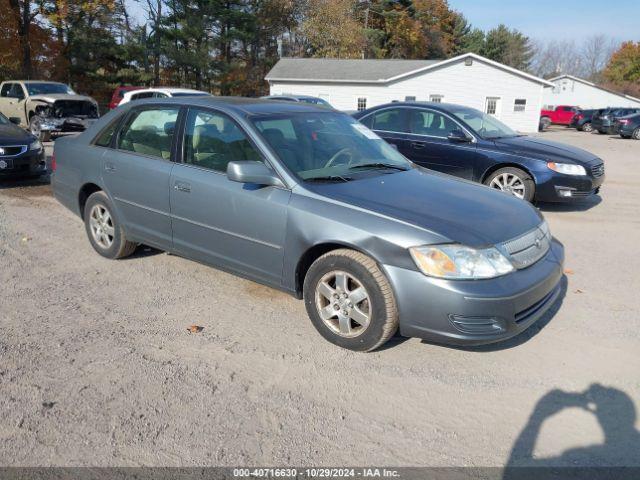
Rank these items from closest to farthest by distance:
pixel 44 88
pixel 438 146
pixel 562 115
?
pixel 438 146, pixel 44 88, pixel 562 115

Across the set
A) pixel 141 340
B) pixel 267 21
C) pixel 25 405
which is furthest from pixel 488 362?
pixel 267 21

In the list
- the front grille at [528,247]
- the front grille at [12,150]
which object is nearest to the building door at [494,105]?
the front grille at [12,150]

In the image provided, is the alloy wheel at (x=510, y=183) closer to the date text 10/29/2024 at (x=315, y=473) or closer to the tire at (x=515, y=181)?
the tire at (x=515, y=181)

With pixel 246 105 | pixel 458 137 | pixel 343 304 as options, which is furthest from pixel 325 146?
pixel 458 137

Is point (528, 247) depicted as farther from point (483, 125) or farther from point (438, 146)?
point (483, 125)

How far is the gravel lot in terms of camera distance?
9.21ft

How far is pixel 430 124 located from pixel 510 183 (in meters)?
1.57

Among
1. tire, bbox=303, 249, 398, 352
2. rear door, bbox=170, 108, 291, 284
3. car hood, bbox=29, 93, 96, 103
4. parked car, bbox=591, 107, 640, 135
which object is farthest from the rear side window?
parked car, bbox=591, 107, 640, 135

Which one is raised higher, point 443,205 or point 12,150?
point 443,205

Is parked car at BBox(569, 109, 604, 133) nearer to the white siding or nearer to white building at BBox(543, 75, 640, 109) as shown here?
the white siding

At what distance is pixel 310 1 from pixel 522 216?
49957 mm

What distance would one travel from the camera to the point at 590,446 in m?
2.86

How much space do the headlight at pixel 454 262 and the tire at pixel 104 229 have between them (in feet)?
10.4

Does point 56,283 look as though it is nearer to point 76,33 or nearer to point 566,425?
point 566,425
